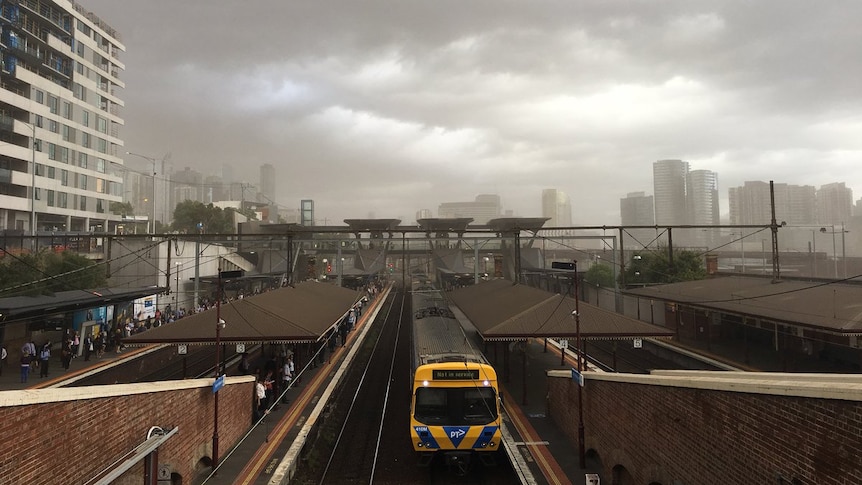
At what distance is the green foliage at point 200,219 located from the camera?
269ft

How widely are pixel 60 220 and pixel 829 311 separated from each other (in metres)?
75.6

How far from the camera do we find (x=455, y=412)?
1222cm

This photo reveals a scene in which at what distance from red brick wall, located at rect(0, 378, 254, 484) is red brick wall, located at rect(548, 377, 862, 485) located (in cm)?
1079

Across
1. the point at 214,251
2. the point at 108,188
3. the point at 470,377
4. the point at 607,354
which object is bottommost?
the point at 607,354

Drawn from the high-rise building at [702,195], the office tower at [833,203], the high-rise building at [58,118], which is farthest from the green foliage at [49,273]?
the office tower at [833,203]

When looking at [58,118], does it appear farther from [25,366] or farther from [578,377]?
[578,377]

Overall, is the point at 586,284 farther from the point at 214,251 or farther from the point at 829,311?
the point at 214,251

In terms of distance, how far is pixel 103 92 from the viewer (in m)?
66.0

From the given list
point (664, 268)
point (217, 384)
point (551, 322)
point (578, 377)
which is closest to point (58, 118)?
point (217, 384)

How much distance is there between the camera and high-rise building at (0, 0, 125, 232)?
1956 inches

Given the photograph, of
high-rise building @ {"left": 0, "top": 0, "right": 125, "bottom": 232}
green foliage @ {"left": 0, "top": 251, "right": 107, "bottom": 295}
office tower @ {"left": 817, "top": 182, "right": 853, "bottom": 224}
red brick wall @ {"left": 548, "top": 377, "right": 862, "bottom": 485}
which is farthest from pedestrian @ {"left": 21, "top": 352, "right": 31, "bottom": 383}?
office tower @ {"left": 817, "top": 182, "right": 853, "bottom": 224}

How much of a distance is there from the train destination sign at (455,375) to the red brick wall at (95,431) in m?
6.22

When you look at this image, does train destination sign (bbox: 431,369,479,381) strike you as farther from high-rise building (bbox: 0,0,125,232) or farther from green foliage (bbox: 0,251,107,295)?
high-rise building (bbox: 0,0,125,232)

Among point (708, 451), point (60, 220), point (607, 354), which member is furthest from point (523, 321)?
point (60, 220)
